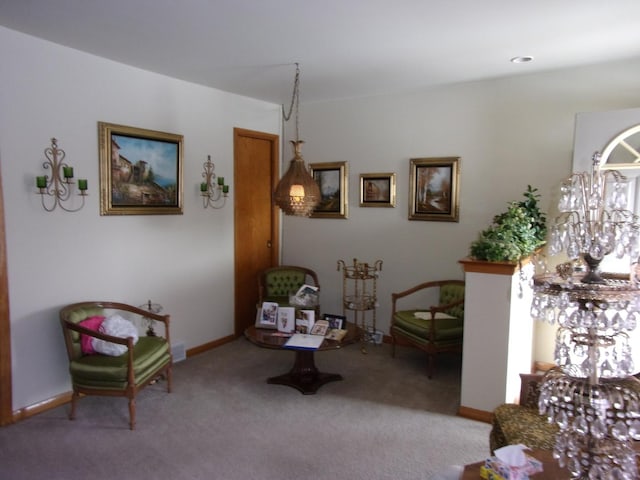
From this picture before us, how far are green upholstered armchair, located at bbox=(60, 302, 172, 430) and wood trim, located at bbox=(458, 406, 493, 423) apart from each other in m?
2.43

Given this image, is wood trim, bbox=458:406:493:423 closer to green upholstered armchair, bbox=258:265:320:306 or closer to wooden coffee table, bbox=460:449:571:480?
wooden coffee table, bbox=460:449:571:480

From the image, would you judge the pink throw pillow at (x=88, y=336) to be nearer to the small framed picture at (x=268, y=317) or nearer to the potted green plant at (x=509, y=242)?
the small framed picture at (x=268, y=317)

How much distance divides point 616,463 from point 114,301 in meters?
3.77

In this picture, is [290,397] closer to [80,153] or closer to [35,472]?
[35,472]

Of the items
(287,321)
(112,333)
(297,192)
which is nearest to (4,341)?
(112,333)

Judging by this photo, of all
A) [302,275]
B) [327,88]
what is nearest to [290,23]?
[327,88]

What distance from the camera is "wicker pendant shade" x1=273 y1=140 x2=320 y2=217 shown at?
3617 millimetres

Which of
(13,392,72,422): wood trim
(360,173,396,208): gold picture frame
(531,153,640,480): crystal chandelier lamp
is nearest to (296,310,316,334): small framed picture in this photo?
(360,173,396,208): gold picture frame

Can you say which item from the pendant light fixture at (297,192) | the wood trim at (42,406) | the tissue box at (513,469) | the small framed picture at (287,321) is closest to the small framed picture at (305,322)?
the small framed picture at (287,321)

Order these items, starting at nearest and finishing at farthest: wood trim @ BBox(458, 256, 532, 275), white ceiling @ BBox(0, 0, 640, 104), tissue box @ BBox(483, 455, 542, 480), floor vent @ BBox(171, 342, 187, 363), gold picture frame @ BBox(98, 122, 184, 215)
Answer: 1. tissue box @ BBox(483, 455, 542, 480)
2. white ceiling @ BBox(0, 0, 640, 104)
3. wood trim @ BBox(458, 256, 532, 275)
4. gold picture frame @ BBox(98, 122, 184, 215)
5. floor vent @ BBox(171, 342, 187, 363)

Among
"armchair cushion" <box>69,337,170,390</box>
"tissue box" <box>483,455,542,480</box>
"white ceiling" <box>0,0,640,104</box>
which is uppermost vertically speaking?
"white ceiling" <box>0,0,640,104</box>

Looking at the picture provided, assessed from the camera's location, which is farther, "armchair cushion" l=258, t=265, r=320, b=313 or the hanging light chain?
"armchair cushion" l=258, t=265, r=320, b=313

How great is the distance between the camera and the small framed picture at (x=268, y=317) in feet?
13.1

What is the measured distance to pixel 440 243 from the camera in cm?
471
